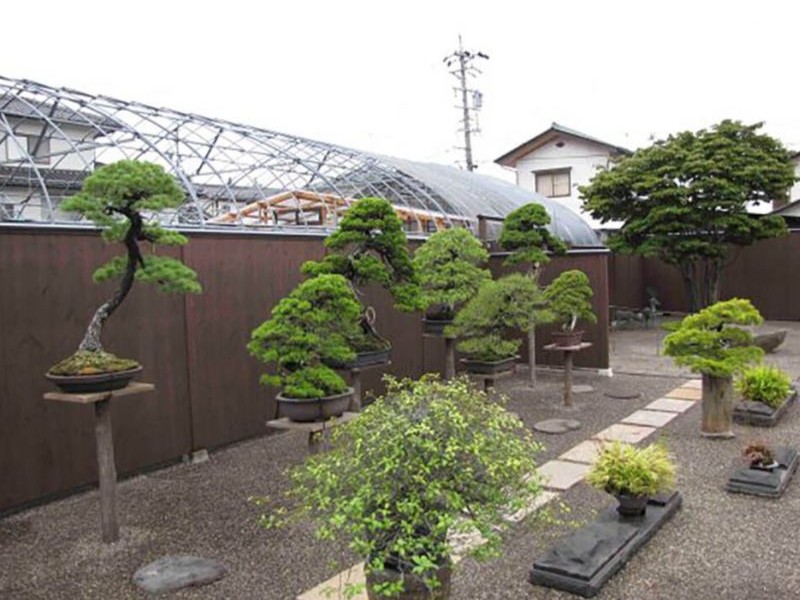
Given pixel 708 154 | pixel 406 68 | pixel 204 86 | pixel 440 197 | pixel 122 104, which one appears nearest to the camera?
pixel 122 104

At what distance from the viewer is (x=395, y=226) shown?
19.7 feet

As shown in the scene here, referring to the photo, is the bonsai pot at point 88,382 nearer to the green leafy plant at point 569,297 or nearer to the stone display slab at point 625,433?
the stone display slab at point 625,433

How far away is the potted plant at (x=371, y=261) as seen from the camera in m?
5.75

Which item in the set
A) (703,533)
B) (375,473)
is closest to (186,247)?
(375,473)

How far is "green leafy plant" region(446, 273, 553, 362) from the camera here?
7238 mm

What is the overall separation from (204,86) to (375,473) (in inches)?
502

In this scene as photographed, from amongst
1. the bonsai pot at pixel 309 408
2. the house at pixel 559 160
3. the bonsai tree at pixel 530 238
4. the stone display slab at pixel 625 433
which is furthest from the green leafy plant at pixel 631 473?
the house at pixel 559 160

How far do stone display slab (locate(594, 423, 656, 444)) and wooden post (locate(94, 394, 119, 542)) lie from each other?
14.2 feet

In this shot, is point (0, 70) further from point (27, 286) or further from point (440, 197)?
point (440, 197)

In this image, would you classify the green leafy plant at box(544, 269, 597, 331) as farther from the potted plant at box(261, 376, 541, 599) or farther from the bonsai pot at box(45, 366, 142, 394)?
the potted plant at box(261, 376, 541, 599)

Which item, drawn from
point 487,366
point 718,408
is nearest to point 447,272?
point 487,366

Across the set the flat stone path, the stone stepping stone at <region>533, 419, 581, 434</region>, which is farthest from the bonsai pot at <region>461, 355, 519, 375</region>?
the flat stone path

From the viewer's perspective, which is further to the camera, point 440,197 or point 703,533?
point 440,197

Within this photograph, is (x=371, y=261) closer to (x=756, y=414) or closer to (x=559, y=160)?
(x=756, y=414)
